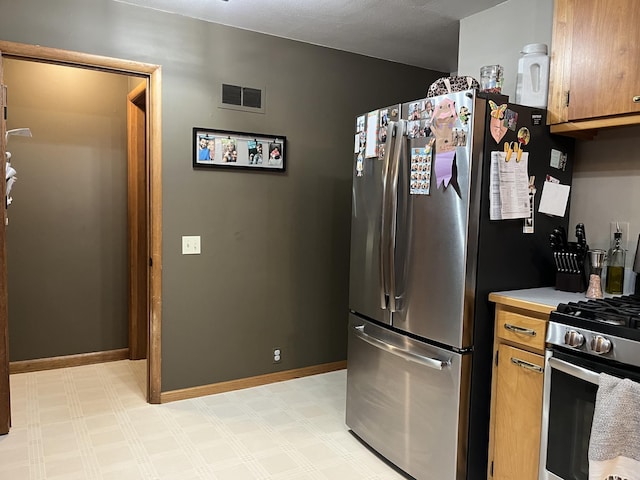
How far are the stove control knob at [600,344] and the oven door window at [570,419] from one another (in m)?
0.05

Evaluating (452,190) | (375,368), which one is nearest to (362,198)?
(452,190)

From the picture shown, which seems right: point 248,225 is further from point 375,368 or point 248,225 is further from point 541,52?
point 541,52

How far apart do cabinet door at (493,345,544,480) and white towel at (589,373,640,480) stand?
1.17 feet

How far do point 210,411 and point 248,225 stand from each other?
50.0 inches

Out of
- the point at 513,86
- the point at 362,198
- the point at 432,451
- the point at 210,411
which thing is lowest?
the point at 210,411

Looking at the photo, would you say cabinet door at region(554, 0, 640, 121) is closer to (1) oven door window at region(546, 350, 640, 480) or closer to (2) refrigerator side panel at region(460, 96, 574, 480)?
(2) refrigerator side panel at region(460, 96, 574, 480)

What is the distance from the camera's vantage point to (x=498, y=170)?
217cm

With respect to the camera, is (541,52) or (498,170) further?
(541,52)

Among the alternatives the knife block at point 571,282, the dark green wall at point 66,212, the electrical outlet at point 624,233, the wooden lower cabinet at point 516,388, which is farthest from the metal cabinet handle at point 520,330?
the dark green wall at point 66,212

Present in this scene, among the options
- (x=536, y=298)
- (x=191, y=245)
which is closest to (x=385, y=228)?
(x=536, y=298)

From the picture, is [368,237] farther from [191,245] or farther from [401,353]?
[191,245]

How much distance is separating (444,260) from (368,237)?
549 mm

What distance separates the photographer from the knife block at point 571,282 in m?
2.23

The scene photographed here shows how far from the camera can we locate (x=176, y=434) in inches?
112
